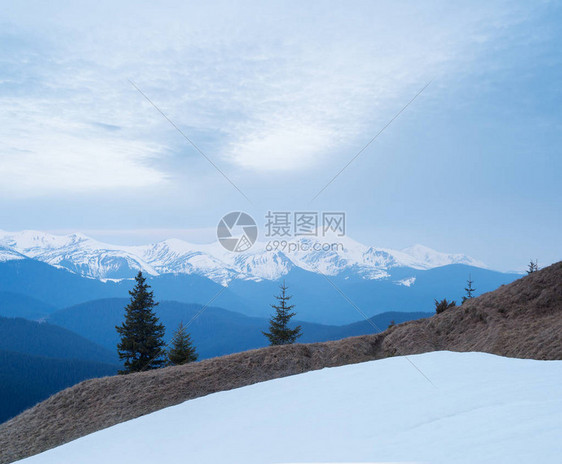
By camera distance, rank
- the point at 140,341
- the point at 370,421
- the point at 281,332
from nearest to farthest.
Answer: the point at 370,421
the point at 140,341
the point at 281,332

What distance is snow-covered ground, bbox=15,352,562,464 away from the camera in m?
5.27

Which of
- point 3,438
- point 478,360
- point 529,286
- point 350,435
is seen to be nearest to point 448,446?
point 350,435

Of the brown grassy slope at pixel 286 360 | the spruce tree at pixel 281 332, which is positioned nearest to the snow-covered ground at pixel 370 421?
the brown grassy slope at pixel 286 360

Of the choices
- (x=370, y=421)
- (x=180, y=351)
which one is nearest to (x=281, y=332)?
(x=180, y=351)

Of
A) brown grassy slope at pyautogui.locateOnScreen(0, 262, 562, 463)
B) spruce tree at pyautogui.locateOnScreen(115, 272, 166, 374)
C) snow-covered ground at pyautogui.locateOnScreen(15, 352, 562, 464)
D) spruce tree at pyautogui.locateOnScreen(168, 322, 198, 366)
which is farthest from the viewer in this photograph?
spruce tree at pyautogui.locateOnScreen(115, 272, 166, 374)

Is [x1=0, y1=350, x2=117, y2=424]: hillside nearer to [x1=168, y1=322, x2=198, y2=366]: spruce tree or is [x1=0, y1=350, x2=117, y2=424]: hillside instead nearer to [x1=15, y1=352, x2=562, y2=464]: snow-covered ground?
[x1=168, y1=322, x2=198, y2=366]: spruce tree

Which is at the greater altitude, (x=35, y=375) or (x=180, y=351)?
(x=35, y=375)

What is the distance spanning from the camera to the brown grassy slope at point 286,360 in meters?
11.4

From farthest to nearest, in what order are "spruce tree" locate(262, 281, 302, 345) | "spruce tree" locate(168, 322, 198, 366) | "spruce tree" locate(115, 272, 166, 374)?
"spruce tree" locate(262, 281, 302, 345)
"spruce tree" locate(115, 272, 166, 374)
"spruce tree" locate(168, 322, 198, 366)

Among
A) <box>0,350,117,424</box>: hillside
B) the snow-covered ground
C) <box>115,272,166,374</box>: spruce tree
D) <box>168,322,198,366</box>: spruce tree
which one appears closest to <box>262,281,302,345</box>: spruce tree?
<box>168,322,198,366</box>: spruce tree

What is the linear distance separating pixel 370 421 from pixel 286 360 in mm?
6884

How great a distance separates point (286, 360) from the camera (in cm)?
1379

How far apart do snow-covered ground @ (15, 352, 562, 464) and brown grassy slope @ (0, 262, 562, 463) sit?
4.05ft

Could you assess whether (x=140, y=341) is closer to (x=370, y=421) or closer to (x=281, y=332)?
(x=281, y=332)
